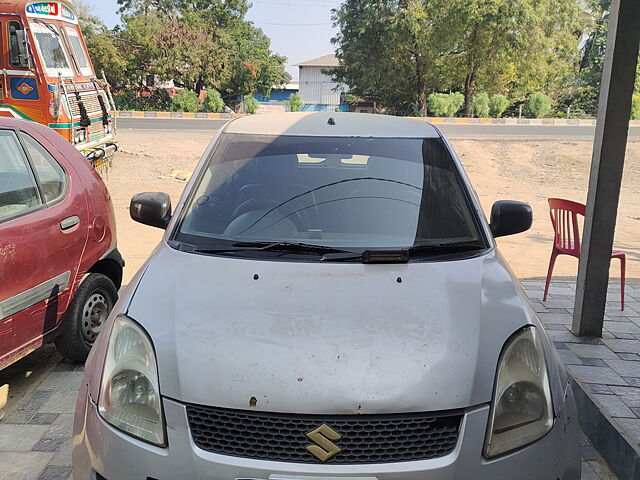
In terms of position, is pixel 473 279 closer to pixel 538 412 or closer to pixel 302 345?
pixel 538 412

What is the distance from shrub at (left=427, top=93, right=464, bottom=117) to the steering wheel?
102 ft

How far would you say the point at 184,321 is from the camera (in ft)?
6.48

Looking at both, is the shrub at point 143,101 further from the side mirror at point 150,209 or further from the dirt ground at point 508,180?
the side mirror at point 150,209

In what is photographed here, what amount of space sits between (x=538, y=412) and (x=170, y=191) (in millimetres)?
11797

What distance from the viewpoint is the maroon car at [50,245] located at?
3.16m

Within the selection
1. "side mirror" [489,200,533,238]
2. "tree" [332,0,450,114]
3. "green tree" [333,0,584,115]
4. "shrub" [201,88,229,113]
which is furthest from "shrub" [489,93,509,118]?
"side mirror" [489,200,533,238]

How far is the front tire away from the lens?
147 inches

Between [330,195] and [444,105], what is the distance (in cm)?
3105

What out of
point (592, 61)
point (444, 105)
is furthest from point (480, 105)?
point (592, 61)

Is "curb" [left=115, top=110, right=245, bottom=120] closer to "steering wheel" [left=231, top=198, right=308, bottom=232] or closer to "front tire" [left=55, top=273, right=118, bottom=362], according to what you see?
"front tire" [left=55, top=273, right=118, bottom=362]

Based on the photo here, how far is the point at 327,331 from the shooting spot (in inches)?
75.2

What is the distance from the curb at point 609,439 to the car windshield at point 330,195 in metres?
1.32

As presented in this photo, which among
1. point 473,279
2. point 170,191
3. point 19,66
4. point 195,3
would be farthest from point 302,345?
point 195,3

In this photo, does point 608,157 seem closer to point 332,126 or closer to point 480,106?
point 332,126
